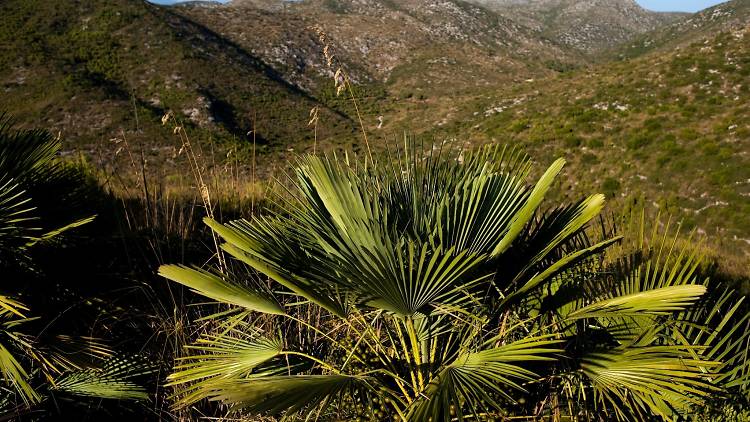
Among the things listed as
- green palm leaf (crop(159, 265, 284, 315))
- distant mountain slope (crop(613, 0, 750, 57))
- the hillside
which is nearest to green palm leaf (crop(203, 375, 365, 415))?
green palm leaf (crop(159, 265, 284, 315))

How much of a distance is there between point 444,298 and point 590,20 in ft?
397

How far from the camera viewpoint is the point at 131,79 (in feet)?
87.7

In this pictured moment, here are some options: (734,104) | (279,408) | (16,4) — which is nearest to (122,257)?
(279,408)

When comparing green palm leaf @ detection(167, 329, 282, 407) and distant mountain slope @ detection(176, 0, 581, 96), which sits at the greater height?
distant mountain slope @ detection(176, 0, 581, 96)

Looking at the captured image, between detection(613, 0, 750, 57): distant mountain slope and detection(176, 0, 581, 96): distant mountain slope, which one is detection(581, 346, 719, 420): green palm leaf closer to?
detection(176, 0, 581, 96): distant mountain slope

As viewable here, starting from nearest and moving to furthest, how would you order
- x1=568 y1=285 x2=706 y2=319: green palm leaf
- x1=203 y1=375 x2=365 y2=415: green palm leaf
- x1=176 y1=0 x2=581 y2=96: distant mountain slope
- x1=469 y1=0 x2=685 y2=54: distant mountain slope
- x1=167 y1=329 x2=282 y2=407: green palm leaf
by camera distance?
1. x1=203 y1=375 x2=365 y2=415: green palm leaf
2. x1=568 y1=285 x2=706 y2=319: green palm leaf
3. x1=167 y1=329 x2=282 y2=407: green palm leaf
4. x1=176 y1=0 x2=581 y2=96: distant mountain slope
5. x1=469 y1=0 x2=685 y2=54: distant mountain slope

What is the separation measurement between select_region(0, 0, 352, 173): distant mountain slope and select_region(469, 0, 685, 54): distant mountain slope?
70372 millimetres

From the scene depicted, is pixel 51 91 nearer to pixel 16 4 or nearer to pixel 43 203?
pixel 16 4

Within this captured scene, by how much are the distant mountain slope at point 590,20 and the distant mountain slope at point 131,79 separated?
70.4m

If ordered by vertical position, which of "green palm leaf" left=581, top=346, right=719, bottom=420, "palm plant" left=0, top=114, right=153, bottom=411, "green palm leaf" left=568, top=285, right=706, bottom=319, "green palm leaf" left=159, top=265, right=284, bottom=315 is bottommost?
"palm plant" left=0, top=114, right=153, bottom=411

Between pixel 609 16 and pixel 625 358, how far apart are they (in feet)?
422

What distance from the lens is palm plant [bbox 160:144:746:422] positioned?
5.21 ft

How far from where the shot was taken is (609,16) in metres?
107

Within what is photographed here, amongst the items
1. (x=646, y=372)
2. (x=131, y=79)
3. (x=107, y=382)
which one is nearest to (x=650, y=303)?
(x=646, y=372)
